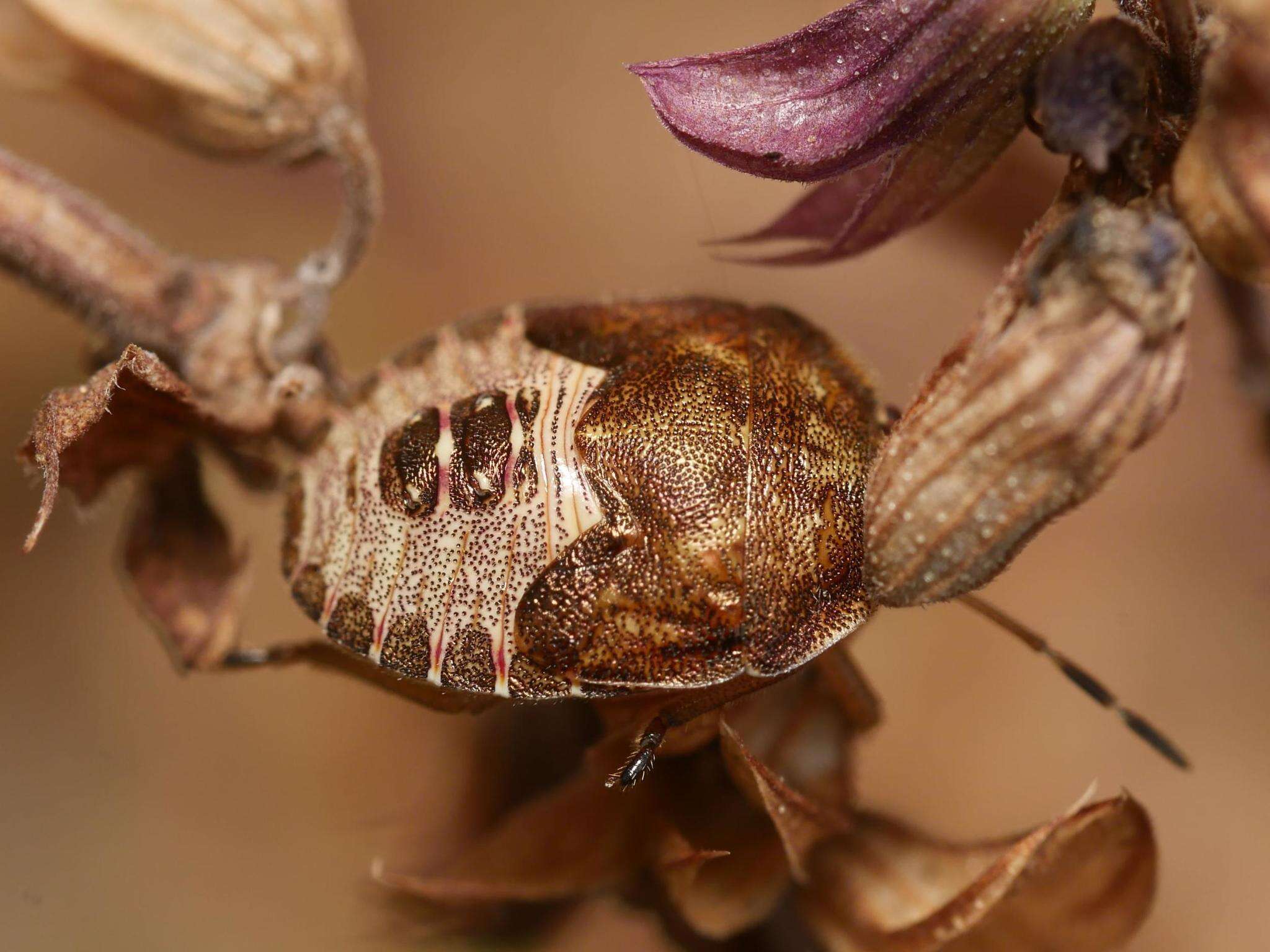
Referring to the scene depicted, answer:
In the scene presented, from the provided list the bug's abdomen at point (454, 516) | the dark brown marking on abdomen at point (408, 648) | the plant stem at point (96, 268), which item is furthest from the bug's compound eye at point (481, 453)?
the plant stem at point (96, 268)

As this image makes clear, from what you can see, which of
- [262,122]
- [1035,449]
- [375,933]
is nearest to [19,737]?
[375,933]

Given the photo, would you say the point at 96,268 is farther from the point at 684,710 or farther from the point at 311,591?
the point at 684,710

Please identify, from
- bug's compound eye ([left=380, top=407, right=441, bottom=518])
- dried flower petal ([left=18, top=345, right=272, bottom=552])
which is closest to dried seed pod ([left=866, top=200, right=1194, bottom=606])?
bug's compound eye ([left=380, top=407, right=441, bottom=518])

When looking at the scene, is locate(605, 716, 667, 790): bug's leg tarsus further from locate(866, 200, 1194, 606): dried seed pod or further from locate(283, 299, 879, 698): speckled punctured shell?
locate(866, 200, 1194, 606): dried seed pod

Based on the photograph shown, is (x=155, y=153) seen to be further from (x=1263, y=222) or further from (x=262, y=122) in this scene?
(x=1263, y=222)

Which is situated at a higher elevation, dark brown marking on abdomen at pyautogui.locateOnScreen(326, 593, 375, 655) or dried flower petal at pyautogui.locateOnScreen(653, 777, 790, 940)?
dark brown marking on abdomen at pyautogui.locateOnScreen(326, 593, 375, 655)
